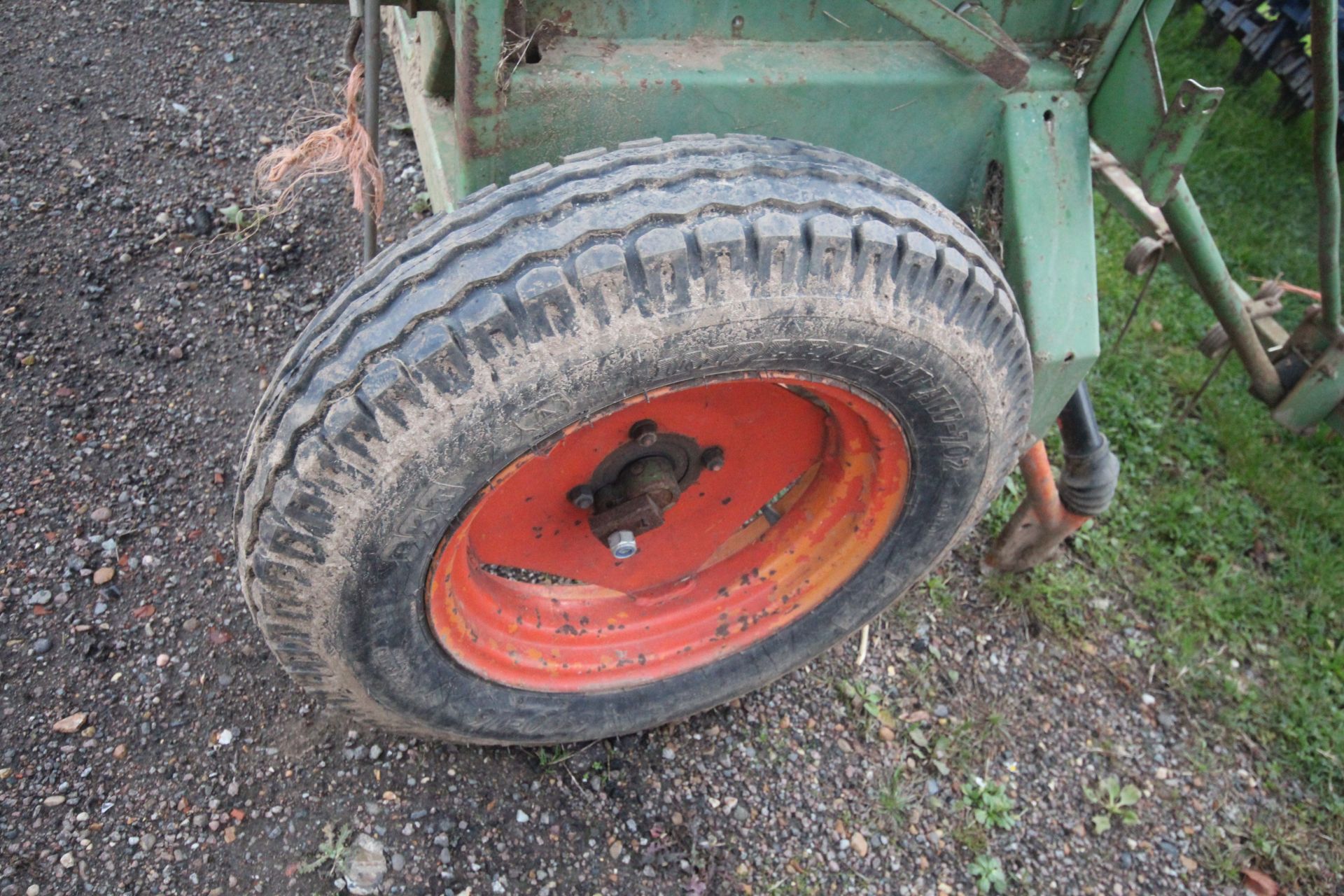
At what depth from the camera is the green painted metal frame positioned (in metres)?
1.64

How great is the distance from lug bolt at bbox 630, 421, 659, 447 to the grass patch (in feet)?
4.64

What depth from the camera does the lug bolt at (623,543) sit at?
1.92 meters

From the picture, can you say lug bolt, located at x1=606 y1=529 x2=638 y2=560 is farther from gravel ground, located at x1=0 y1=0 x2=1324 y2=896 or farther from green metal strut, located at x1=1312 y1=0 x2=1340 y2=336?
green metal strut, located at x1=1312 y1=0 x2=1340 y2=336

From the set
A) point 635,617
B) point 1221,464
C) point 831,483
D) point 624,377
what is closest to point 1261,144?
point 1221,464

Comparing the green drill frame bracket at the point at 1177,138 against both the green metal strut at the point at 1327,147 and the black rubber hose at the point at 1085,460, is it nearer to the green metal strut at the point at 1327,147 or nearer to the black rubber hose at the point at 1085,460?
the green metal strut at the point at 1327,147

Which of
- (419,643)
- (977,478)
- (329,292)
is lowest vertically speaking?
(329,292)

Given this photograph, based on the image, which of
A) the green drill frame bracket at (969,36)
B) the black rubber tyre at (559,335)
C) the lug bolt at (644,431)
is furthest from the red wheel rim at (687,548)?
the green drill frame bracket at (969,36)

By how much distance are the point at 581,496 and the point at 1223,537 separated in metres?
2.24

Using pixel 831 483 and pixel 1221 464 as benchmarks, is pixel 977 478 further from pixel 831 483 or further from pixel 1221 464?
pixel 1221 464

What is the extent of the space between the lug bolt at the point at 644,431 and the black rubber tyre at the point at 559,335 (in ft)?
1.16

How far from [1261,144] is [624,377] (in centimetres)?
439

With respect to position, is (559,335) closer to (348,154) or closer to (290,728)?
(348,154)

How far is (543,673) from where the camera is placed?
2.02m

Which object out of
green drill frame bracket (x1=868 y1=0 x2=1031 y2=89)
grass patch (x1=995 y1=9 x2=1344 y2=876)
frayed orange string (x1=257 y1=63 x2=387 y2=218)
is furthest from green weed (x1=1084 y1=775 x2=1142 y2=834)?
frayed orange string (x1=257 y1=63 x2=387 y2=218)
